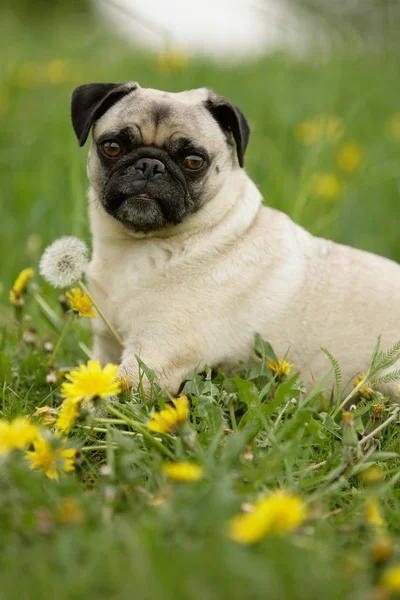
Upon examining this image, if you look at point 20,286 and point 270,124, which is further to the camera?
point 270,124

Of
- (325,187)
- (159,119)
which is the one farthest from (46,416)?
(325,187)

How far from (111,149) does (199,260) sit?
0.67 meters

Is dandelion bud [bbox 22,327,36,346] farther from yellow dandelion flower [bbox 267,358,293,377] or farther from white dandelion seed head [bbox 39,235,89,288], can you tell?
yellow dandelion flower [bbox 267,358,293,377]

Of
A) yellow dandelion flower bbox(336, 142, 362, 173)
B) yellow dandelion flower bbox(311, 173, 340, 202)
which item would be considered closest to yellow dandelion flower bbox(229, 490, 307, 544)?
yellow dandelion flower bbox(311, 173, 340, 202)

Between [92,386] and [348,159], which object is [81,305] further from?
[348,159]

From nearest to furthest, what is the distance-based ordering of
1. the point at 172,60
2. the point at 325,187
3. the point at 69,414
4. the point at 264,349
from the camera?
1. the point at 69,414
2. the point at 264,349
3. the point at 325,187
4. the point at 172,60

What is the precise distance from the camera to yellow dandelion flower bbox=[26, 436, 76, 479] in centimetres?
212

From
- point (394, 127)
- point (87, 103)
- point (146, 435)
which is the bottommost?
point (394, 127)

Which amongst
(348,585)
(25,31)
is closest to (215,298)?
(348,585)

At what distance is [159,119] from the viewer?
→ 3.20 meters

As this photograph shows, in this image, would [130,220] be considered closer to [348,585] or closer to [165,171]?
[165,171]

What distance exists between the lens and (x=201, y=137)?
324 cm

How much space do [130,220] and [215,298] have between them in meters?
0.53

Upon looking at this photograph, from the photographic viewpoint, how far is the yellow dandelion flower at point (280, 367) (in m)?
2.93
